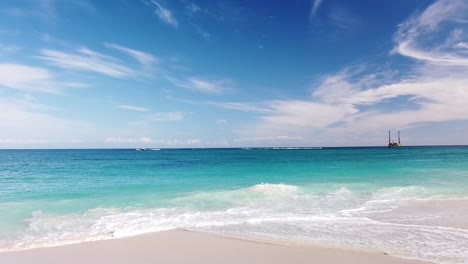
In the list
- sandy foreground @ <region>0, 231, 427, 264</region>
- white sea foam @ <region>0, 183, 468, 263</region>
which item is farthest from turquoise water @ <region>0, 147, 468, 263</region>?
sandy foreground @ <region>0, 231, 427, 264</region>

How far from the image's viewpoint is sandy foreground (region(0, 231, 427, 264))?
6383 mm

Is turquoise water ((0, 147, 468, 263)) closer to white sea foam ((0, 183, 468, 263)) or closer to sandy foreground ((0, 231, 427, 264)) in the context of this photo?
white sea foam ((0, 183, 468, 263))

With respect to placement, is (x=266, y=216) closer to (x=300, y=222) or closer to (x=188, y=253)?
(x=300, y=222)

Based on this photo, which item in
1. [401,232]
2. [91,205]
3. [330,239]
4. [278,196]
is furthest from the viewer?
[278,196]

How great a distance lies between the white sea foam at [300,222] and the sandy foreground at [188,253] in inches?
23.1

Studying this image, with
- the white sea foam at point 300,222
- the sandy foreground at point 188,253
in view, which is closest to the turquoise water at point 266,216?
the white sea foam at point 300,222

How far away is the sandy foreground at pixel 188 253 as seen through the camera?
251 inches

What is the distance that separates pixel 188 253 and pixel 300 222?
4.46 m

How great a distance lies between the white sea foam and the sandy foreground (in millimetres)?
586

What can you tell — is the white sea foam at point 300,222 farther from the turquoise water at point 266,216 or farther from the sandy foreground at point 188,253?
the sandy foreground at point 188,253

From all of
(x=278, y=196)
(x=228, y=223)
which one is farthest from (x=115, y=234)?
(x=278, y=196)

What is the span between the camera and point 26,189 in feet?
60.6

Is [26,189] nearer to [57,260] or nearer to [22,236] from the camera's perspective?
[22,236]

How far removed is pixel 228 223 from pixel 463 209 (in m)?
9.43
